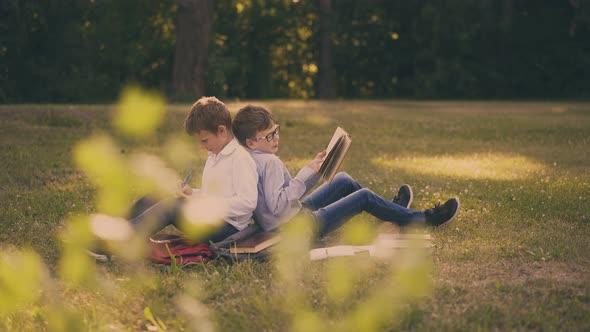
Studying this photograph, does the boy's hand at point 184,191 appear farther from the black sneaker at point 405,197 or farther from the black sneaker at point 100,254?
the black sneaker at point 405,197

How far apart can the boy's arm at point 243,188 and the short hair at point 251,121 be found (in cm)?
26

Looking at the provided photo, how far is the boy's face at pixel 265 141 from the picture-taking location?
521 centimetres

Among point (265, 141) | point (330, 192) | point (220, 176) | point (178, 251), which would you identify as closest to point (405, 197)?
point (330, 192)

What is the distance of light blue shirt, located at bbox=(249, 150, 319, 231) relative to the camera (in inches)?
204

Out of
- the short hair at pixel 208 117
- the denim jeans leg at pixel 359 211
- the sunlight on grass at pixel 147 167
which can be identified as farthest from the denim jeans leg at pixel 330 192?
the sunlight on grass at pixel 147 167

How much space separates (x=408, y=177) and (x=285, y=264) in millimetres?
4279

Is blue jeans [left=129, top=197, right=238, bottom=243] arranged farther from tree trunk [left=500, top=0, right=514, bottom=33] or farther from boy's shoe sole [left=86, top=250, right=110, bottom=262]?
tree trunk [left=500, top=0, right=514, bottom=33]

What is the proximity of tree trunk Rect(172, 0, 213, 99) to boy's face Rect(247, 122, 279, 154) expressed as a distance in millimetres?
15775

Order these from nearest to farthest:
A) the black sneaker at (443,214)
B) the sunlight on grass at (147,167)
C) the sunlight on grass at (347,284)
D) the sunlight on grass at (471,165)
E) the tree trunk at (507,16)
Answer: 1. the sunlight on grass at (347,284)
2. the black sneaker at (443,214)
3. the sunlight on grass at (147,167)
4. the sunlight on grass at (471,165)
5. the tree trunk at (507,16)

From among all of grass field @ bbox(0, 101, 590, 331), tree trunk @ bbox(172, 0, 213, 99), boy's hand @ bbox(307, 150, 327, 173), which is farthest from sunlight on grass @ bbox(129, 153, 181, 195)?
tree trunk @ bbox(172, 0, 213, 99)

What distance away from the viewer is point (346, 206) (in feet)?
18.9

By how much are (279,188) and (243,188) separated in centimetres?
30

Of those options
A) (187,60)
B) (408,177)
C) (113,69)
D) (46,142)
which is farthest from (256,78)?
(408,177)

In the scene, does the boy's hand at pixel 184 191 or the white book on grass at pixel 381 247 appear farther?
the white book on grass at pixel 381 247
